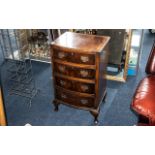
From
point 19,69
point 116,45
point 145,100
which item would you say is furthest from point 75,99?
point 19,69

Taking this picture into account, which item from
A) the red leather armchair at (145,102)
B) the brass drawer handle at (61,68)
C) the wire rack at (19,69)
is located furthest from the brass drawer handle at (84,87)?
the wire rack at (19,69)

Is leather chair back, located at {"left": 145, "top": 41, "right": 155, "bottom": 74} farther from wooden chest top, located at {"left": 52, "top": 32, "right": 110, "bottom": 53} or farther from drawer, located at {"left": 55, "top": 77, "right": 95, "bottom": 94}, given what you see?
drawer, located at {"left": 55, "top": 77, "right": 95, "bottom": 94}

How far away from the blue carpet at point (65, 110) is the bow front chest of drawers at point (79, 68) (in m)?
0.20

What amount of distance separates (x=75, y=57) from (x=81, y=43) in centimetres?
17

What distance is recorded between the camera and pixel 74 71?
2.21 m

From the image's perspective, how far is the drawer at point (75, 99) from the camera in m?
2.36

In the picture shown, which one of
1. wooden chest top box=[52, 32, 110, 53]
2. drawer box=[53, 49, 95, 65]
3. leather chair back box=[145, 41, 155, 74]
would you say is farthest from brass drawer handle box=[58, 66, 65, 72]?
leather chair back box=[145, 41, 155, 74]

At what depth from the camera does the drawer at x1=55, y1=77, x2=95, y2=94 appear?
226cm

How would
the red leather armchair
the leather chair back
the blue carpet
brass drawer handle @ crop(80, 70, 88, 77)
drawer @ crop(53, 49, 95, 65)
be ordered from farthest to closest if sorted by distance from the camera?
1. the blue carpet
2. the leather chair back
3. brass drawer handle @ crop(80, 70, 88, 77)
4. drawer @ crop(53, 49, 95, 65)
5. the red leather armchair

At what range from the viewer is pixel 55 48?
217 cm
